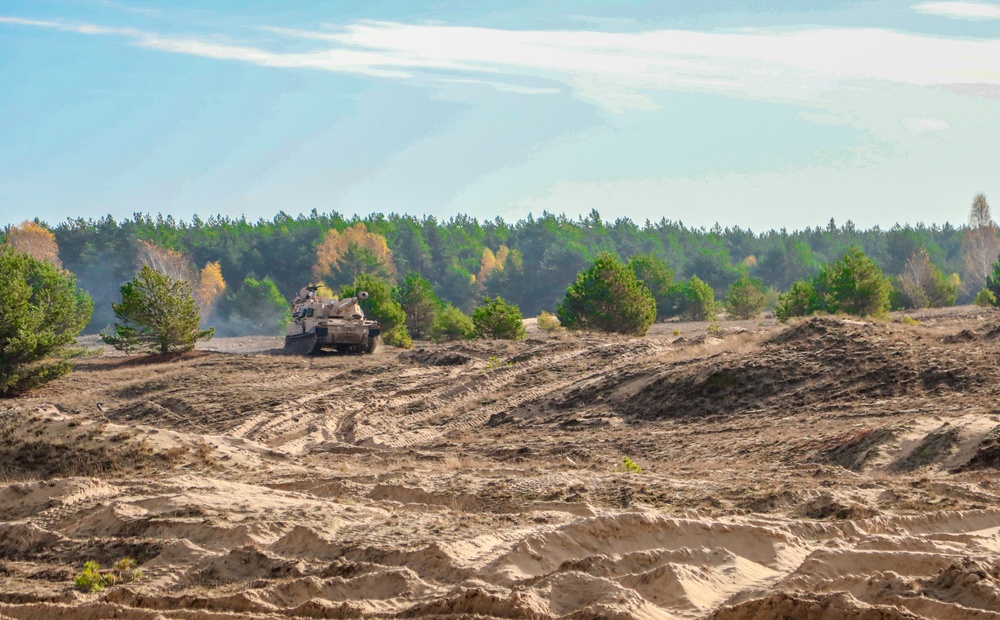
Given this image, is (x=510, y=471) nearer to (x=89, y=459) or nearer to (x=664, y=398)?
(x=89, y=459)

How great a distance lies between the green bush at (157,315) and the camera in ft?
124

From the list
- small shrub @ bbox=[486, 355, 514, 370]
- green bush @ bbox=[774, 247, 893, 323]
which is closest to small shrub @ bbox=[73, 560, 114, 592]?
small shrub @ bbox=[486, 355, 514, 370]

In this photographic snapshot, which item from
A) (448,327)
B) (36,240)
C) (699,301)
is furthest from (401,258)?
(448,327)

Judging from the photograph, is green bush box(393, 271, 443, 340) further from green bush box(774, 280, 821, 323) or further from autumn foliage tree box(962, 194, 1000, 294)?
autumn foliage tree box(962, 194, 1000, 294)

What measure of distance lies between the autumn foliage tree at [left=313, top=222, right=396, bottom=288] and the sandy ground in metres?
64.0

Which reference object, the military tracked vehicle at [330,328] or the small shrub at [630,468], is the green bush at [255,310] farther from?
the small shrub at [630,468]

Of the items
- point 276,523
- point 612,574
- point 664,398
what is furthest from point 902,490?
point 664,398

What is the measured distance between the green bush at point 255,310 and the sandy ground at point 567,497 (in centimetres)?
6667

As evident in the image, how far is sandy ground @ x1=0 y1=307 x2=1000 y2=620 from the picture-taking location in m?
7.74

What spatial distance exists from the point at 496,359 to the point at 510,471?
17841 mm

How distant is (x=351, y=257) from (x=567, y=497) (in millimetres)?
87357

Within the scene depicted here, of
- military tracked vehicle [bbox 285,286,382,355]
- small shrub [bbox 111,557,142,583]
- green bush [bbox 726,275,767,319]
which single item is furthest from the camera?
green bush [bbox 726,275,767,319]

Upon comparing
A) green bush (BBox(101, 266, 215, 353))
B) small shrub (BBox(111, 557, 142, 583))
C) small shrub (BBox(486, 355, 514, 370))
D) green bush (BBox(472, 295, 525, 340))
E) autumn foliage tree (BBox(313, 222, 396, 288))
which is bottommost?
small shrub (BBox(486, 355, 514, 370))

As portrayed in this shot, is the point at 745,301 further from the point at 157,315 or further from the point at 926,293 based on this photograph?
the point at 157,315
